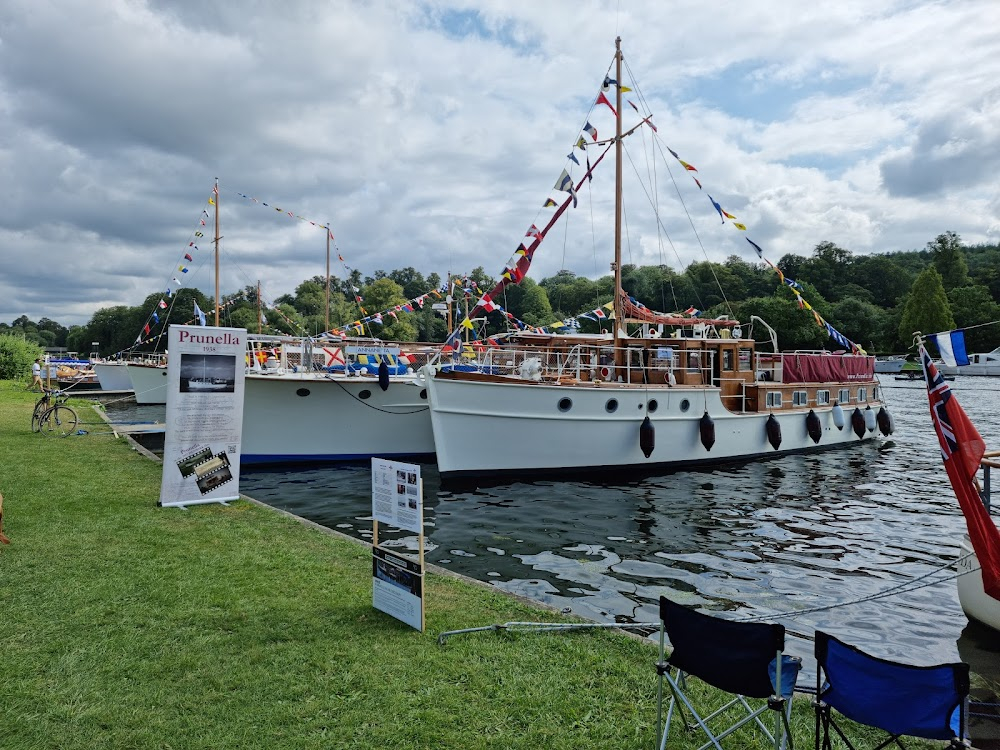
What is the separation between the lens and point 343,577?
26.0 ft

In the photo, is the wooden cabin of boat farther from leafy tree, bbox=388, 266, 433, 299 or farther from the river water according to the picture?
leafy tree, bbox=388, 266, 433, 299

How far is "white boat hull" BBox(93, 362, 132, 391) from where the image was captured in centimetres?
4878

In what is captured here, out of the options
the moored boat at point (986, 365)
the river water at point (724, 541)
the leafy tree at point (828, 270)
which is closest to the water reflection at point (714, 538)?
the river water at point (724, 541)

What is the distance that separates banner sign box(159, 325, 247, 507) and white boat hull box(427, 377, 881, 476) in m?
5.99

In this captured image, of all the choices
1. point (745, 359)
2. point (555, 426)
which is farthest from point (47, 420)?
point (745, 359)

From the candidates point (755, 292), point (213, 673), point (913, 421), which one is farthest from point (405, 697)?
point (755, 292)

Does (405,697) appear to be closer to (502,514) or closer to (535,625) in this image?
(535,625)

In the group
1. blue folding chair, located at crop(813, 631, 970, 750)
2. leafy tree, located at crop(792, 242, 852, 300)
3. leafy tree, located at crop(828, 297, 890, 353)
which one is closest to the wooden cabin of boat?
blue folding chair, located at crop(813, 631, 970, 750)

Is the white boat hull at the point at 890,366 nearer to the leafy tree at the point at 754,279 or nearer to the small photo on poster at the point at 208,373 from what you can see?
the leafy tree at the point at 754,279

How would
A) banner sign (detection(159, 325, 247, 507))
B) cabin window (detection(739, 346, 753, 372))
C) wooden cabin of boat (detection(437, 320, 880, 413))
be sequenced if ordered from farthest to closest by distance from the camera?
1. cabin window (detection(739, 346, 753, 372))
2. wooden cabin of boat (detection(437, 320, 880, 413))
3. banner sign (detection(159, 325, 247, 507))

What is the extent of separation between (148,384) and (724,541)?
125 feet

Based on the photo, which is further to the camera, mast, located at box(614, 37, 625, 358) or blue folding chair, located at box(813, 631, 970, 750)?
mast, located at box(614, 37, 625, 358)

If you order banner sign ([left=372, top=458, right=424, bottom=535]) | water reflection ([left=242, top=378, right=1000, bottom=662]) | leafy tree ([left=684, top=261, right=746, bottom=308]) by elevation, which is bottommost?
water reflection ([left=242, top=378, right=1000, bottom=662])

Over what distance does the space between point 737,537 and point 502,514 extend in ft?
15.4
